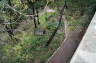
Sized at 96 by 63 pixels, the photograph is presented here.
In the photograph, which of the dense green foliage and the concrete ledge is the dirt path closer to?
the dense green foliage

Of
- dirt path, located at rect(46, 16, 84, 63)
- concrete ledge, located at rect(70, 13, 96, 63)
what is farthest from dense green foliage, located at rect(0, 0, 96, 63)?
concrete ledge, located at rect(70, 13, 96, 63)

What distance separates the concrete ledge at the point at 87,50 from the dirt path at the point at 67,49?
408 centimetres

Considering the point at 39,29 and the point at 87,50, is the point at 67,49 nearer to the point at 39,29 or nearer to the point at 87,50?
the point at 39,29

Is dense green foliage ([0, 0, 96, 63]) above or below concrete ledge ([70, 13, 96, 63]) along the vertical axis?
below

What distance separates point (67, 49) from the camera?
10.3 m

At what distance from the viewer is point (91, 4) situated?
11117 millimetres


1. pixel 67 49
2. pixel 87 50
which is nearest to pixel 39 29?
pixel 67 49

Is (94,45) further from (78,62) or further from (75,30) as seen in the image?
(75,30)

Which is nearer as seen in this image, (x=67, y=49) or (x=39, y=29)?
(x=67, y=49)

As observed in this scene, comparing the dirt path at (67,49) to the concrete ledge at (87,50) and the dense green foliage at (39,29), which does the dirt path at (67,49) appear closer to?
the dense green foliage at (39,29)

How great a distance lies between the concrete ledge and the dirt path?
408 cm

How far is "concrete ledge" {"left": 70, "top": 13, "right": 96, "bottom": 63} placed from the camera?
171 inches

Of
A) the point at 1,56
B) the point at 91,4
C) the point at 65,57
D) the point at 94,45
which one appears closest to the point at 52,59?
the point at 65,57

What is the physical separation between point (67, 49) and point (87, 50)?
5613 millimetres
